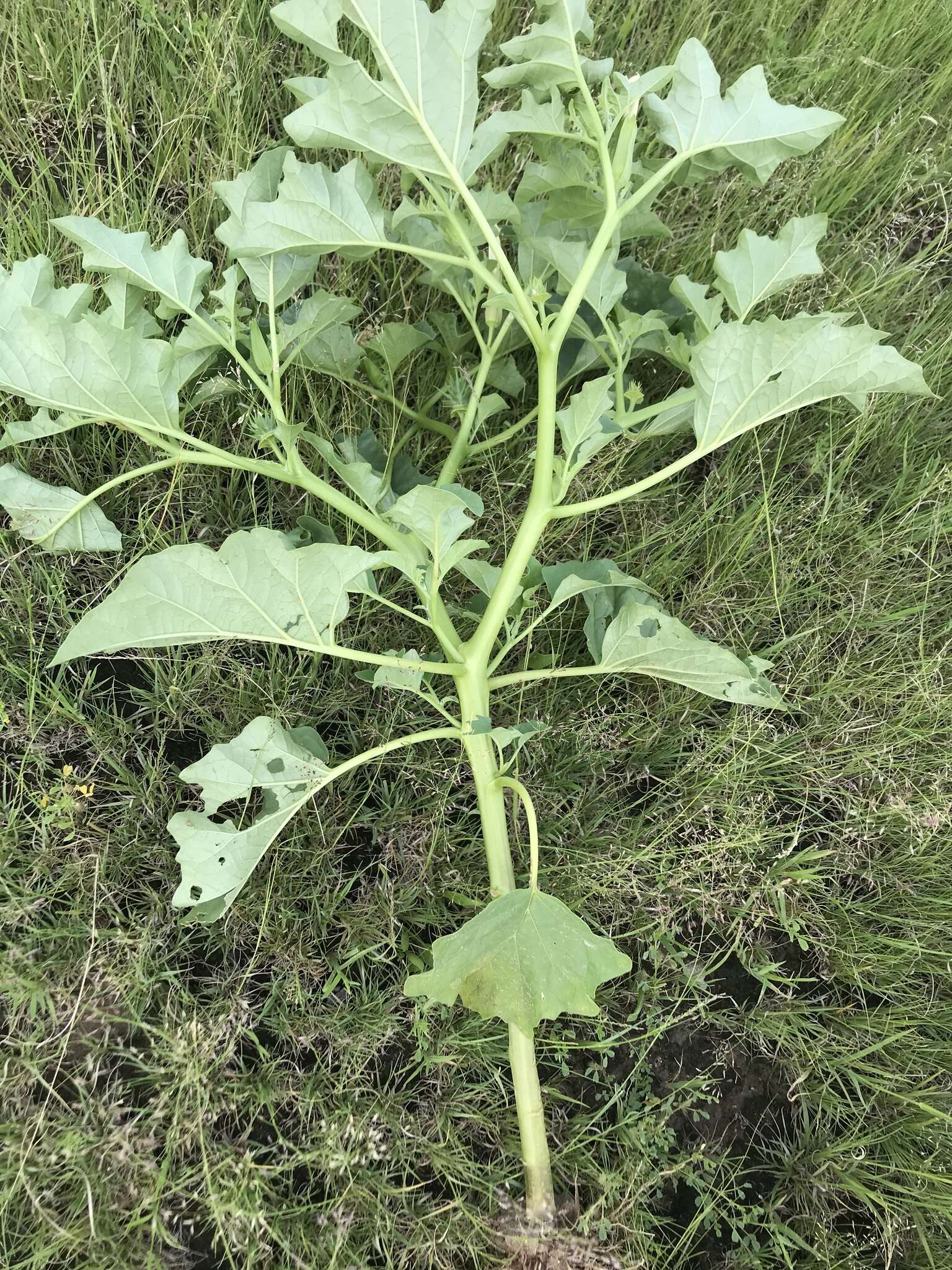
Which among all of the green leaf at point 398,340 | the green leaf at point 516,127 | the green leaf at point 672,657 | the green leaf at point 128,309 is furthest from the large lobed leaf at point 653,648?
the green leaf at point 128,309

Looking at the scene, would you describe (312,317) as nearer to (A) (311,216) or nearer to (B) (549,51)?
(A) (311,216)

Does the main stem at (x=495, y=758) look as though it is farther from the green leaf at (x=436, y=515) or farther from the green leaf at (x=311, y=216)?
the green leaf at (x=311, y=216)

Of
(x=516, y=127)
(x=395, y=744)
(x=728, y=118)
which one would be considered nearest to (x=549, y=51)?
(x=516, y=127)

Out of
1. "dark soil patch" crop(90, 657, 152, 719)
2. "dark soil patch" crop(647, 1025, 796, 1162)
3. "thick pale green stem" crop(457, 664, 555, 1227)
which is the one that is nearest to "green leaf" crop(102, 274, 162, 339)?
"dark soil patch" crop(90, 657, 152, 719)

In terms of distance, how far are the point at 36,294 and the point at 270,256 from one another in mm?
270

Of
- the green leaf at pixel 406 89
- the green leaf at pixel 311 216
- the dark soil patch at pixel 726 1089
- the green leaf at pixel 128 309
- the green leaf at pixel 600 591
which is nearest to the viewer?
the green leaf at pixel 406 89

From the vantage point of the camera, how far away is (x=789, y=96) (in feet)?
5.11

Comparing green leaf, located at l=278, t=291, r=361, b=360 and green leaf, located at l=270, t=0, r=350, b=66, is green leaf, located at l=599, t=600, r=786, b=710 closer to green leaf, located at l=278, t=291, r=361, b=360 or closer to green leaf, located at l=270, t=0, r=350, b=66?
green leaf, located at l=278, t=291, r=361, b=360

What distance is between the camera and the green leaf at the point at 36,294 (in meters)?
0.94

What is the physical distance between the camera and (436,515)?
899 millimetres

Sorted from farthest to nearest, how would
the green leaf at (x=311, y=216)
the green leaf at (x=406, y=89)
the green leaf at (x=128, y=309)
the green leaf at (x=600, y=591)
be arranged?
1. the green leaf at (x=600, y=591)
2. the green leaf at (x=128, y=309)
3. the green leaf at (x=311, y=216)
4. the green leaf at (x=406, y=89)

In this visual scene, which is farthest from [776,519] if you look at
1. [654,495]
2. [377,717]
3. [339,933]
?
[339,933]

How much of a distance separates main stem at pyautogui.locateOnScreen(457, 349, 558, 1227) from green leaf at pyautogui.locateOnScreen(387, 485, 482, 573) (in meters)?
0.09

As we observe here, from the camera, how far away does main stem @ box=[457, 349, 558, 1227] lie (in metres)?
1.00
